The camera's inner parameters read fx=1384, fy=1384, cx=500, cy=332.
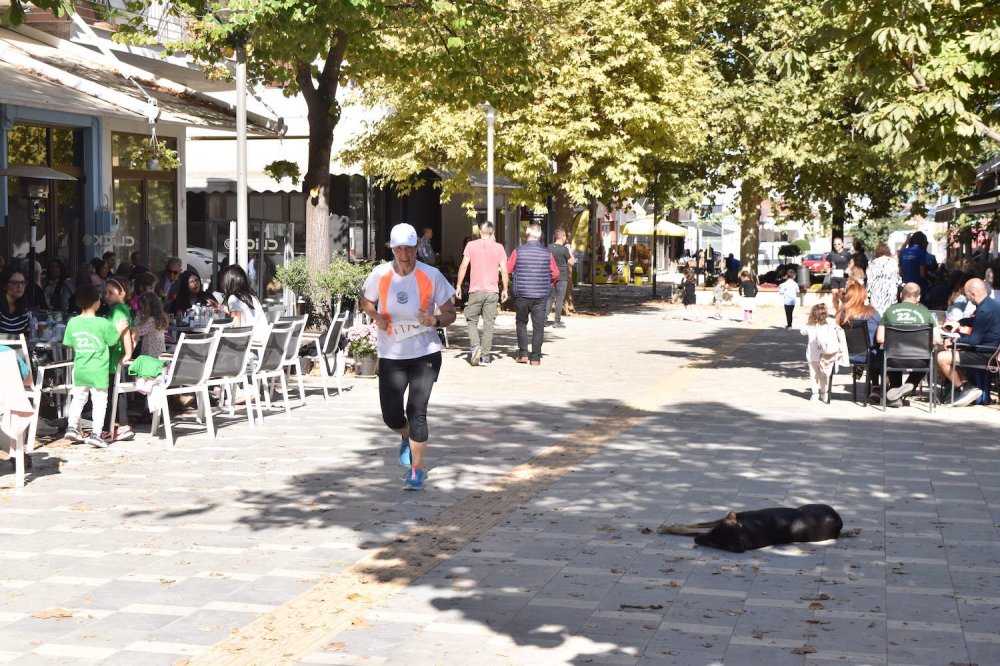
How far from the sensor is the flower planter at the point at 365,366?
16156 mm

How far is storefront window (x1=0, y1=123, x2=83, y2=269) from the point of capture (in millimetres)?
18938

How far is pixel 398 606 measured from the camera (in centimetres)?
629

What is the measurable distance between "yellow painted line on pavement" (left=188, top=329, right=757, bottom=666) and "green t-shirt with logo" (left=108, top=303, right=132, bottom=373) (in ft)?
11.4

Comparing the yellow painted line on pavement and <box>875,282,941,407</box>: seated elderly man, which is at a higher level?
<box>875,282,941,407</box>: seated elderly man

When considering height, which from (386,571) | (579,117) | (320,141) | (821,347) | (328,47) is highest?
(579,117)

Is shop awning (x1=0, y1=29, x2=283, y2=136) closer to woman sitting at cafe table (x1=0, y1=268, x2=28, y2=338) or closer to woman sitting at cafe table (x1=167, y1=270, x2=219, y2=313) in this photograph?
woman sitting at cafe table (x1=0, y1=268, x2=28, y2=338)

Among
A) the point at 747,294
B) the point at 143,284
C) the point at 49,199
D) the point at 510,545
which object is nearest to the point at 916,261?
the point at 747,294

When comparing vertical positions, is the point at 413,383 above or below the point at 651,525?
above

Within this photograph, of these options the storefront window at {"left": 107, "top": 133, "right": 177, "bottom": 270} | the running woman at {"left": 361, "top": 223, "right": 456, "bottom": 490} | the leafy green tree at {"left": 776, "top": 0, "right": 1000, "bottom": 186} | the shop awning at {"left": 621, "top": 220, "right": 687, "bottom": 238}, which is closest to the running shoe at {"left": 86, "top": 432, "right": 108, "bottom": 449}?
Answer: the running woman at {"left": 361, "top": 223, "right": 456, "bottom": 490}

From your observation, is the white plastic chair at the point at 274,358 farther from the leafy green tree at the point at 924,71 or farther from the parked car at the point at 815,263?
the parked car at the point at 815,263

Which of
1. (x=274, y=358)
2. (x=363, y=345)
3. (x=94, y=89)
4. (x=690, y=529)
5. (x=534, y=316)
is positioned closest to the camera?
(x=690, y=529)

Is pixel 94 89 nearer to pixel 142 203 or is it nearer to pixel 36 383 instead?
pixel 36 383

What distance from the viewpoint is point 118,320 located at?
1121 centimetres

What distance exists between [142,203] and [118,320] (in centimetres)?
1170
